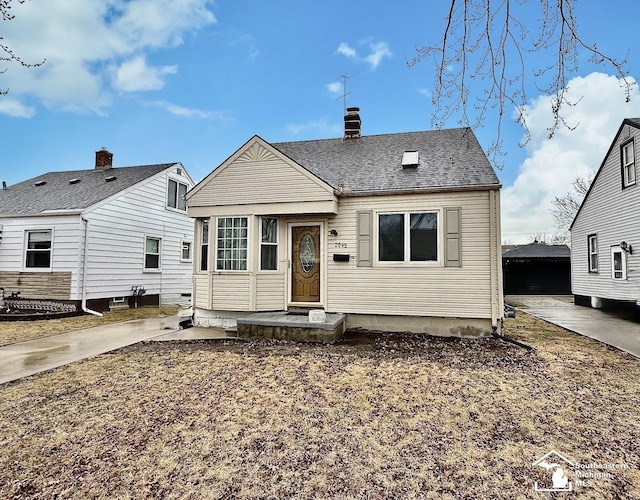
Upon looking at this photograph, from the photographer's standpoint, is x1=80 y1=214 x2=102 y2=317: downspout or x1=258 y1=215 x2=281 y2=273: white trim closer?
x1=258 y1=215 x2=281 y2=273: white trim

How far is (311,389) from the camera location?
472cm

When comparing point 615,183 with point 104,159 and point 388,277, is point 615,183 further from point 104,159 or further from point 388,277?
point 104,159

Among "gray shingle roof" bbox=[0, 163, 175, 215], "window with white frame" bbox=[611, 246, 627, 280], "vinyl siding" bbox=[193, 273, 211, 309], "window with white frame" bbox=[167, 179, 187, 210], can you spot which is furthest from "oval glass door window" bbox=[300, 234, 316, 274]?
"window with white frame" bbox=[611, 246, 627, 280]

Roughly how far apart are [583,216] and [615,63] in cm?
1523

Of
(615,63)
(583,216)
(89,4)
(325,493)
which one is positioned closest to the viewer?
(325,493)

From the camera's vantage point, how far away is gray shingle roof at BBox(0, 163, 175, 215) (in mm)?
12625

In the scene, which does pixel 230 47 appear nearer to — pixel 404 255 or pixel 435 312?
pixel 404 255

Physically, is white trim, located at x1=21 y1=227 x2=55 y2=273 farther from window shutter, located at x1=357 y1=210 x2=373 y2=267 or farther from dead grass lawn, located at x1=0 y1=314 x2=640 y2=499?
window shutter, located at x1=357 y1=210 x2=373 y2=267

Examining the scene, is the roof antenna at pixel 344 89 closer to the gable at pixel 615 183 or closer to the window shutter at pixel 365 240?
the window shutter at pixel 365 240

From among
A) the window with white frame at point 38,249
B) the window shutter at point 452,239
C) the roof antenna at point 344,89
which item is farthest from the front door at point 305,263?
the window with white frame at point 38,249

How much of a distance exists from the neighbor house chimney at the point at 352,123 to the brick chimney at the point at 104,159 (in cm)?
1105

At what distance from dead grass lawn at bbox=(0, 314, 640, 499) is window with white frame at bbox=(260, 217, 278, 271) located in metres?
3.01

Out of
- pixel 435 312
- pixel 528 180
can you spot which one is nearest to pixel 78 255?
pixel 435 312

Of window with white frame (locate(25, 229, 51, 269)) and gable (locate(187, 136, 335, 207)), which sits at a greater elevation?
gable (locate(187, 136, 335, 207))
